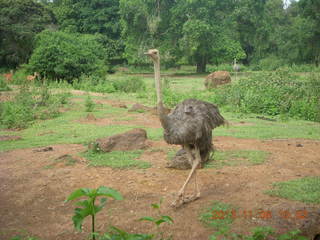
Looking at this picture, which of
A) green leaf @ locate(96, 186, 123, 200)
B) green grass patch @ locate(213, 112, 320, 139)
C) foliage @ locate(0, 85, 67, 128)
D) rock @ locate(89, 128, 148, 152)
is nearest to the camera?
green leaf @ locate(96, 186, 123, 200)

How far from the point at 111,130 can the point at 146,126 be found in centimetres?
96

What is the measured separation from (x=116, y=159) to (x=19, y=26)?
22260 mm

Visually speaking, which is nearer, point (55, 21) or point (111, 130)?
point (111, 130)

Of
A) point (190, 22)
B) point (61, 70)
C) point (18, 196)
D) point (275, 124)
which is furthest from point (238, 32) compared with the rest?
point (18, 196)

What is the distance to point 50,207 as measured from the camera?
16.2 ft

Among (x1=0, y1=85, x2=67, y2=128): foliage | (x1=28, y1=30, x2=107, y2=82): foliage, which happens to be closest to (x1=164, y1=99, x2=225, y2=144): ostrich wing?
(x1=0, y1=85, x2=67, y2=128): foliage

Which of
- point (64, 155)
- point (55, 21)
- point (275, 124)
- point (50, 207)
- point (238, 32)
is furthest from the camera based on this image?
point (55, 21)

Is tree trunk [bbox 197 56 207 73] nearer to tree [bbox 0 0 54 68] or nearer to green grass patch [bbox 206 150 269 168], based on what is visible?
tree [bbox 0 0 54 68]

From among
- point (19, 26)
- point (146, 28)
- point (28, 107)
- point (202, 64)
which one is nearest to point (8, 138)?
point (28, 107)

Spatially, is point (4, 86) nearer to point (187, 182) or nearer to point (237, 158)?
point (237, 158)

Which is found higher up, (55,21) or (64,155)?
(55,21)

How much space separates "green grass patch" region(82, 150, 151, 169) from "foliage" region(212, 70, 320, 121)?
5.86m

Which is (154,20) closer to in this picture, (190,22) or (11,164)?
(190,22)

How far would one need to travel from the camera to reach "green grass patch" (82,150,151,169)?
6.30 metres
